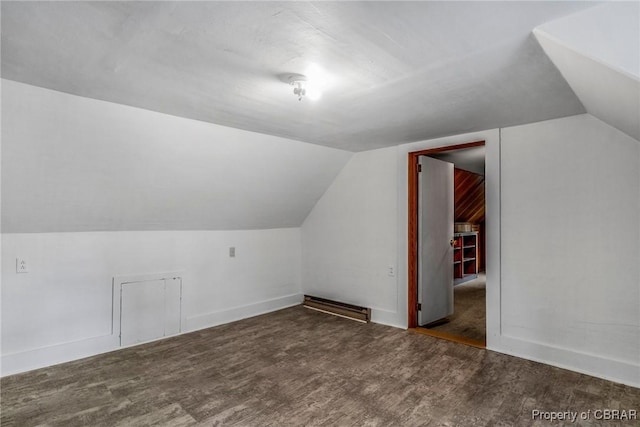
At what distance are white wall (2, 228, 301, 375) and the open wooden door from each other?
2204 millimetres

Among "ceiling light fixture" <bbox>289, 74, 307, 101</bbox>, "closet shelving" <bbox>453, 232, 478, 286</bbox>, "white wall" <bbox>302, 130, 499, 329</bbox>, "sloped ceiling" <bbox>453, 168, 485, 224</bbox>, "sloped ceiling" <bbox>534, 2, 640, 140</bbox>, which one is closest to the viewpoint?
"sloped ceiling" <bbox>534, 2, 640, 140</bbox>

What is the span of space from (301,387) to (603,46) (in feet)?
9.09

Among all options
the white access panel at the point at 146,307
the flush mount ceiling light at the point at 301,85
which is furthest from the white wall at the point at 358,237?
the flush mount ceiling light at the point at 301,85

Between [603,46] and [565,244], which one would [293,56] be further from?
[565,244]

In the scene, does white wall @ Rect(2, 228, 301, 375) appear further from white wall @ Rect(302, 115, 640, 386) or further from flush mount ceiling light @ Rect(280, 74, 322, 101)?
white wall @ Rect(302, 115, 640, 386)

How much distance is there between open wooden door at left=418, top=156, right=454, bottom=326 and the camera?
4.12 meters

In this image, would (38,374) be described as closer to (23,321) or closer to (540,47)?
(23,321)

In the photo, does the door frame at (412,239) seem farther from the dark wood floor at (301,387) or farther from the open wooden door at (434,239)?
the dark wood floor at (301,387)

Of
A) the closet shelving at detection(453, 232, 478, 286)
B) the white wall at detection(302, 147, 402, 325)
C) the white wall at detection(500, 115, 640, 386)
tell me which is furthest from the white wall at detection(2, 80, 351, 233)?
the closet shelving at detection(453, 232, 478, 286)

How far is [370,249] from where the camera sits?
14.7 ft

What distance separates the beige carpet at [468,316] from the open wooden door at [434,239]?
17 centimetres

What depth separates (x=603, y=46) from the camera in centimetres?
146

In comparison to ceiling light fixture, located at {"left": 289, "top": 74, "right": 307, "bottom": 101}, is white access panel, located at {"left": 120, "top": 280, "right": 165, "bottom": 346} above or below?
below

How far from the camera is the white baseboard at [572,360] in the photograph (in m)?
2.70
